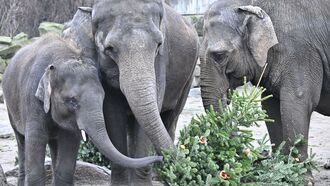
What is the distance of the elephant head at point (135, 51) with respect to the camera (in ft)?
21.4

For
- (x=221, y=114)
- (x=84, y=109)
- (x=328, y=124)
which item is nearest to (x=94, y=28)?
(x=84, y=109)

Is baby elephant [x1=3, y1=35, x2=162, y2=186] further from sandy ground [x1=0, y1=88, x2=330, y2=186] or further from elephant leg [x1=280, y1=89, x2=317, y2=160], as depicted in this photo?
sandy ground [x1=0, y1=88, x2=330, y2=186]

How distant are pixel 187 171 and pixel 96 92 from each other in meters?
0.91

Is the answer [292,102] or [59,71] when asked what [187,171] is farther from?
[292,102]

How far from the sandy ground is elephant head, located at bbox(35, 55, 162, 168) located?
109 inches

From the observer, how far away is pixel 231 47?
821cm

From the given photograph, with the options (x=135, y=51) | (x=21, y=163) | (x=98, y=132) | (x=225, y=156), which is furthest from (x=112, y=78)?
(x=21, y=163)

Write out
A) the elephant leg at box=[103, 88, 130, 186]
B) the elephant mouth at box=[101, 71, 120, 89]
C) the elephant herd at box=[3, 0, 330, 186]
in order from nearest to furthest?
1. the elephant herd at box=[3, 0, 330, 186]
2. the elephant mouth at box=[101, 71, 120, 89]
3. the elephant leg at box=[103, 88, 130, 186]

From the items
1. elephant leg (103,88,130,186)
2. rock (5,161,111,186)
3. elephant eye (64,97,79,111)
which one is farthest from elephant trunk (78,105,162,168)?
rock (5,161,111,186)

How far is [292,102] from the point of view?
320 inches

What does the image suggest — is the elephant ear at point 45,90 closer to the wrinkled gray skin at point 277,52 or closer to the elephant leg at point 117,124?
the elephant leg at point 117,124

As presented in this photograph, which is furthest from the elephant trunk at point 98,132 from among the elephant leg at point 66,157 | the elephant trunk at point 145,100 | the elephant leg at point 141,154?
the elephant leg at point 141,154

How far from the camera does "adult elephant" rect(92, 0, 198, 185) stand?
654 cm

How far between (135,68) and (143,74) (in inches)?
3.0
